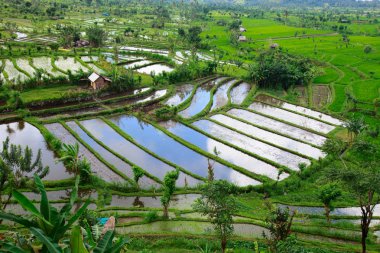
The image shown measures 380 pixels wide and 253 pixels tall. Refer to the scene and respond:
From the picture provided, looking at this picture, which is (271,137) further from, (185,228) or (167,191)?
(185,228)

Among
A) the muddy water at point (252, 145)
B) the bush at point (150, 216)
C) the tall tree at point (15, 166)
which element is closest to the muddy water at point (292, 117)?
the muddy water at point (252, 145)

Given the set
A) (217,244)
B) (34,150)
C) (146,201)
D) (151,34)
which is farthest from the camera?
(151,34)

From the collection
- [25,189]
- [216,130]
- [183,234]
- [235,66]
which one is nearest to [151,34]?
[235,66]

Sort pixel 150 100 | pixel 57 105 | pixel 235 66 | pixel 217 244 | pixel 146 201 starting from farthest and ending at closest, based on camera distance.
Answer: pixel 235 66 < pixel 150 100 < pixel 57 105 < pixel 146 201 < pixel 217 244

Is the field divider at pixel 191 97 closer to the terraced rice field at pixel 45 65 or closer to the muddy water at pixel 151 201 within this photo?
the muddy water at pixel 151 201

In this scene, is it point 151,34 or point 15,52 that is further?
point 151,34

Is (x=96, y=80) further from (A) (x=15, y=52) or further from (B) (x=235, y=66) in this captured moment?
(B) (x=235, y=66)

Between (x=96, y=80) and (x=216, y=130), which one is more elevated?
(x=96, y=80)
